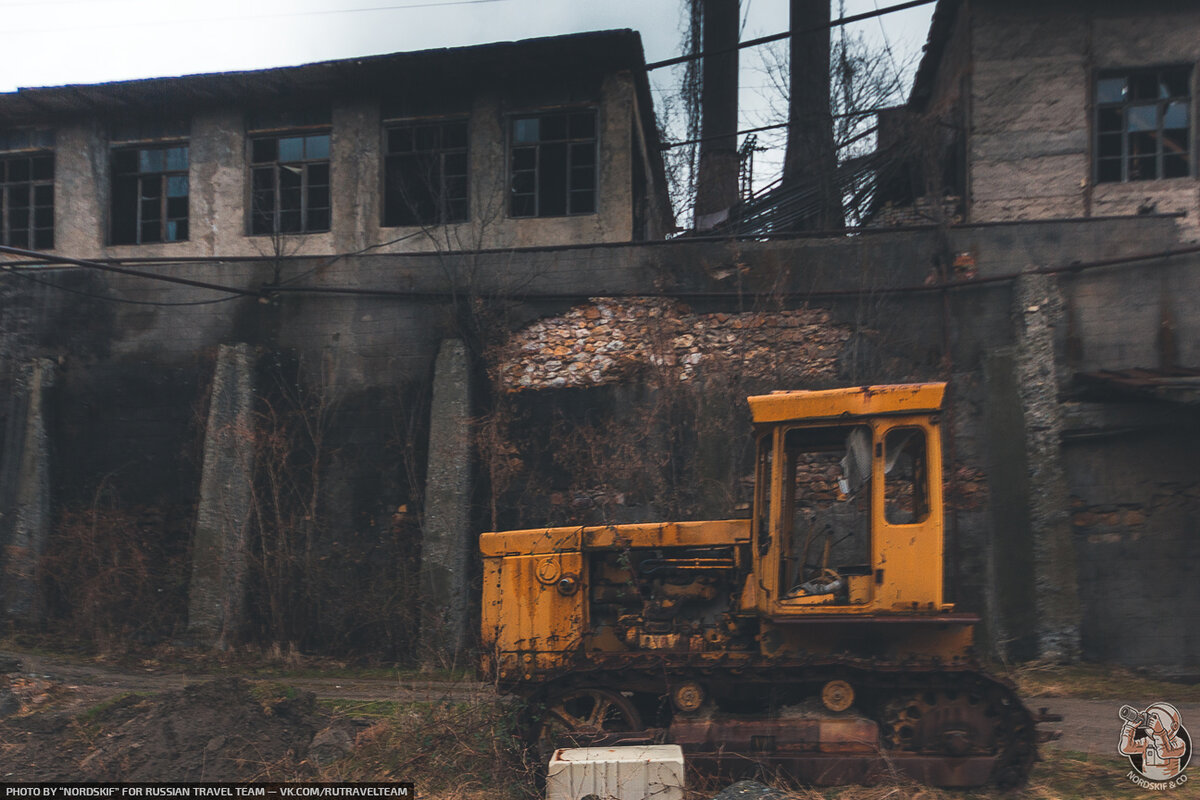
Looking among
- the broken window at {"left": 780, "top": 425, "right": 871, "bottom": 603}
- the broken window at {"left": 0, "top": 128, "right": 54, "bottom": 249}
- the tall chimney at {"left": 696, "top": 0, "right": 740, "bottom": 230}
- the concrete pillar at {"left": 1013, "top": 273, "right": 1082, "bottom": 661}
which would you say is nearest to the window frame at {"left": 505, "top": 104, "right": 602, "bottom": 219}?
the tall chimney at {"left": 696, "top": 0, "right": 740, "bottom": 230}

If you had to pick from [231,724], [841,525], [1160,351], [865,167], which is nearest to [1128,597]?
[1160,351]

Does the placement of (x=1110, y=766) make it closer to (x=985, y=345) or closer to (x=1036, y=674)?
(x=1036, y=674)

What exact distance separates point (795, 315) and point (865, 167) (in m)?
4.85

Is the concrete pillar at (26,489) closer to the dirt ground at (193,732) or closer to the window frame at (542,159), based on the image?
the dirt ground at (193,732)

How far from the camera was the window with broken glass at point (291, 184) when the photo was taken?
14641 millimetres

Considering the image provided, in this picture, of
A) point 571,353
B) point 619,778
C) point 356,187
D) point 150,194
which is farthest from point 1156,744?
point 150,194

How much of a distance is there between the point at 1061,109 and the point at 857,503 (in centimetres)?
986

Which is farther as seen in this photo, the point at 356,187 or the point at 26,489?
the point at 356,187

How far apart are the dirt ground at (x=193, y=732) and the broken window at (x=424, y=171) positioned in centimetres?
826

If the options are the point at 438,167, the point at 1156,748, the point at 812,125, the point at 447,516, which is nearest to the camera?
the point at 1156,748

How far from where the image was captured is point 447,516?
1116 centimetres

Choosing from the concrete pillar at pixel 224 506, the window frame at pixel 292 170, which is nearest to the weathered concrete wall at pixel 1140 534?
the concrete pillar at pixel 224 506

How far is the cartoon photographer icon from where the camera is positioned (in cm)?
555

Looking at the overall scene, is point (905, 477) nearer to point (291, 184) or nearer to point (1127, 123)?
point (1127, 123)
